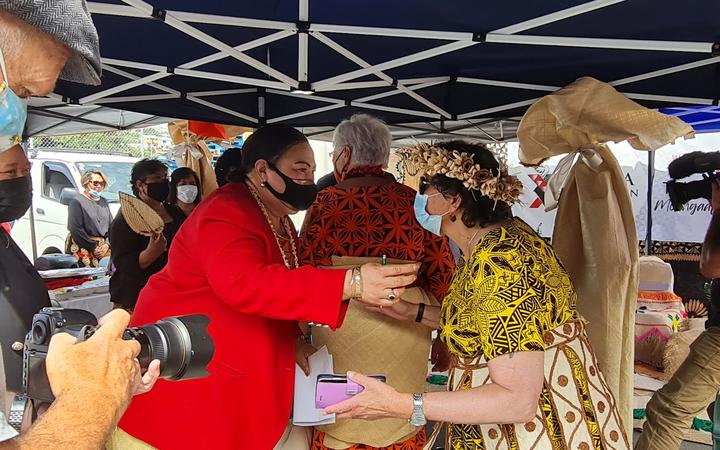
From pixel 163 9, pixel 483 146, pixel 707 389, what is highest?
pixel 163 9

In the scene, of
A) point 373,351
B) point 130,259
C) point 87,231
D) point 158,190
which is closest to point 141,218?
point 130,259

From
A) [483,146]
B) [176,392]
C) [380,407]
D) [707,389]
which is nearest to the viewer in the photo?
[380,407]

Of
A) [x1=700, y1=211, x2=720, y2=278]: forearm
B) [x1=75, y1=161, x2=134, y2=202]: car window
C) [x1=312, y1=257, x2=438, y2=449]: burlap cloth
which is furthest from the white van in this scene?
[x1=700, y1=211, x2=720, y2=278]: forearm

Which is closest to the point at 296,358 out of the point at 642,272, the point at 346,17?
the point at 346,17

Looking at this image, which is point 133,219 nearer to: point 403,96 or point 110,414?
point 403,96

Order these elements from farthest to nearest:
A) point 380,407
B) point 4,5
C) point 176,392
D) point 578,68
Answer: point 578,68 < point 176,392 < point 380,407 < point 4,5

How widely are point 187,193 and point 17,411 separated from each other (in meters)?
2.87

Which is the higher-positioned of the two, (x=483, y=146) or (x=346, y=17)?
(x=346, y=17)

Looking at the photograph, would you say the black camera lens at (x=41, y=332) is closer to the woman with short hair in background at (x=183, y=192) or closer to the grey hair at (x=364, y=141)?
the grey hair at (x=364, y=141)

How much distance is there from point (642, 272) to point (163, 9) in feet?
14.3

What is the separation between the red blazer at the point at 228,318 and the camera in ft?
5.08

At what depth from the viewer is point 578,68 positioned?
245 centimetres

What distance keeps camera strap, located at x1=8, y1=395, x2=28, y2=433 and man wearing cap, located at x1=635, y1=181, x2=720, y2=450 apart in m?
2.96

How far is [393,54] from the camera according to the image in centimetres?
248
